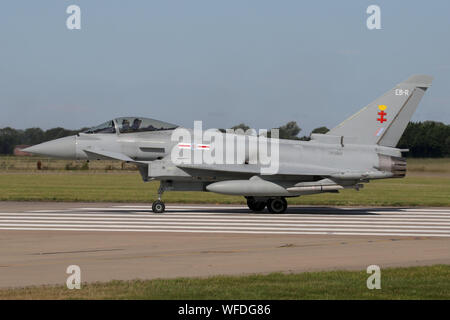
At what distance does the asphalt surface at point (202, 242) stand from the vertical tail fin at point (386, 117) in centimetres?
264

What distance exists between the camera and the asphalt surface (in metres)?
10.5

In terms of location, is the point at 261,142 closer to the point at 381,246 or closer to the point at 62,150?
the point at 62,150

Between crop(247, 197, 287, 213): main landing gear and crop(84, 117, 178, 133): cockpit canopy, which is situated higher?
crop(84, 117, 178, 133): cockpit canopy

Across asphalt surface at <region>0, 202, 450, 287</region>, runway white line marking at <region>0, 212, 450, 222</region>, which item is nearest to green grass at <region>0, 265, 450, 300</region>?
asphalt surface at <region>0, 202, 450, 287</region>

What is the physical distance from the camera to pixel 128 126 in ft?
68.9

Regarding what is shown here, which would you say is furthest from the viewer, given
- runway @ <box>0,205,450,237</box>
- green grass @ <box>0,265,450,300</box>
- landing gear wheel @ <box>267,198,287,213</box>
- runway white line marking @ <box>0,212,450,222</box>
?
landing gear wheel @ <box>267,198,287,213</box>

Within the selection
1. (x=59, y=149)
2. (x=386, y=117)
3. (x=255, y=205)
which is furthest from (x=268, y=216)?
(x=59, y=149)

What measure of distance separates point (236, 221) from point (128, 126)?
513 centimetres

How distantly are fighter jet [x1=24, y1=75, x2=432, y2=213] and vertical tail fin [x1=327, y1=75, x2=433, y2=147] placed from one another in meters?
0.11

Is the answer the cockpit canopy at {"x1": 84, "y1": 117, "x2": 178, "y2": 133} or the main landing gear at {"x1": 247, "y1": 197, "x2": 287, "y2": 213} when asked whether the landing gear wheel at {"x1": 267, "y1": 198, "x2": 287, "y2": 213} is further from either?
the cockpit canopy at {"x1": 84, "y1": 117, "x2": 178, "y2": 133}

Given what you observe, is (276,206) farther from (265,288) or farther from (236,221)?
(265,288)

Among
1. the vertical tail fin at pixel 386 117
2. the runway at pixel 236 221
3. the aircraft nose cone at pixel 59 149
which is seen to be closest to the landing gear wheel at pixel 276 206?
the runway at pixel 236 221
